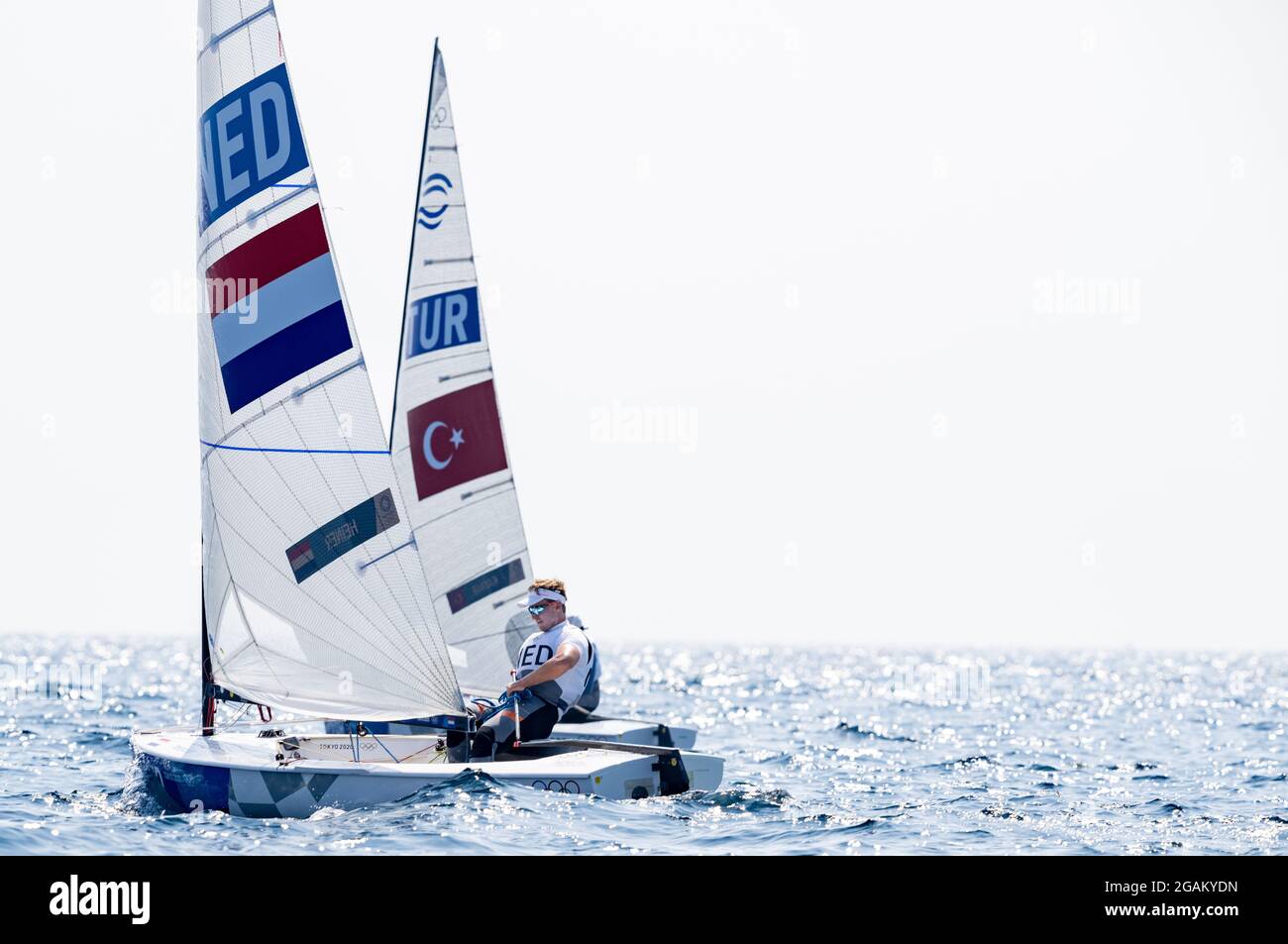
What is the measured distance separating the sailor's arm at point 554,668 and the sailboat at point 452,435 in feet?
15.5

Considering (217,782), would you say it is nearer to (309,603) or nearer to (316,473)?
(309,603)

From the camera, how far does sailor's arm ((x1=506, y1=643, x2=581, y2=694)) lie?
11.5 m

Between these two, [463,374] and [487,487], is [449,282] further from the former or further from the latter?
[487,487]

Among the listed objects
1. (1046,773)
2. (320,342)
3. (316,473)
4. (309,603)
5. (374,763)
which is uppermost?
(320,342)

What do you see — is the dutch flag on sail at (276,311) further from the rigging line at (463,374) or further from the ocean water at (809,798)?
the rigging line at (463,374)

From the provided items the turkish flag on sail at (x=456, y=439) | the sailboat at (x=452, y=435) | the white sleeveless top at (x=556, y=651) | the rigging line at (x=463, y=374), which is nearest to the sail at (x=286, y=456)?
the white sleeveless top at (x=556, y=651)

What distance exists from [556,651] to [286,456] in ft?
8.32

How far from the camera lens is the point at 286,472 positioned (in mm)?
11648

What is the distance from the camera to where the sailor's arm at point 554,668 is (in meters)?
11.5

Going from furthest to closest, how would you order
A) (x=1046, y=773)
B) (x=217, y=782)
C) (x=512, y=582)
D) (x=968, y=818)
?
(x=512, y=582) < (x=1046, y=773) < (x=968, y=818) < (x=217, y=782)
